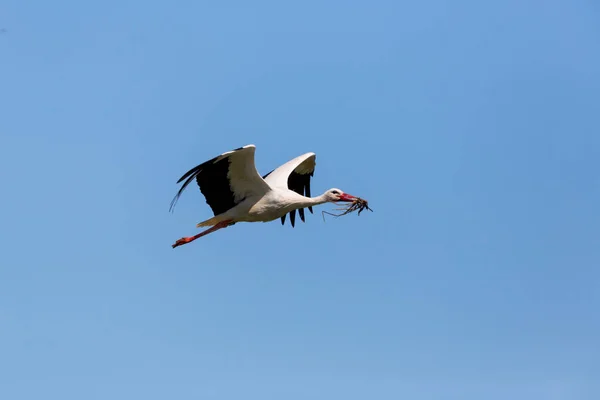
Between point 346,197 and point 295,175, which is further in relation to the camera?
point 295,175

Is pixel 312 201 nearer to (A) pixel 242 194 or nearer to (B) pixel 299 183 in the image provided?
(A) pixel 242 194

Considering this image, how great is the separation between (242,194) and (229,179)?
38 centimetres

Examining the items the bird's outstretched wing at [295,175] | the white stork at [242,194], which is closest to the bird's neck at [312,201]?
the white stork at [242,194]

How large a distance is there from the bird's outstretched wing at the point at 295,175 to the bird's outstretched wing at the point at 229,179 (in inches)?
36.7

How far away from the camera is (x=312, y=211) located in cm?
2142

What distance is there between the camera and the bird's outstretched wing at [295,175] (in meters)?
20.6

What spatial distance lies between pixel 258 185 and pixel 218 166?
0.78 meters

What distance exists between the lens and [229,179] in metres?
19.2

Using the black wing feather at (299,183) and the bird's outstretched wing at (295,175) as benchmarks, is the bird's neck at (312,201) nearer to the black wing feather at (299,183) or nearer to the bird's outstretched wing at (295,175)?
the bird's outstretched wing at (295,175)

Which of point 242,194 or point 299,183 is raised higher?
point 299,183

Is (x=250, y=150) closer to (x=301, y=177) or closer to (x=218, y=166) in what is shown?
(x=218, y=166)

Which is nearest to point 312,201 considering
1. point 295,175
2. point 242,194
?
point 242,194

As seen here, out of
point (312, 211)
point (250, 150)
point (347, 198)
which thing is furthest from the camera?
point (312, 211)

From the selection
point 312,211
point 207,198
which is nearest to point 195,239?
point 207,198
